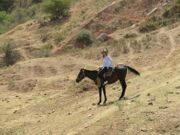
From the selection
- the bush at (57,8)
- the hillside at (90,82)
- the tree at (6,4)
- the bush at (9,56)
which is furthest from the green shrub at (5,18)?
the bush at (9,56)

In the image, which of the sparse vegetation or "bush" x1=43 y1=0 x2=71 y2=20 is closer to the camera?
the sparse vegetation

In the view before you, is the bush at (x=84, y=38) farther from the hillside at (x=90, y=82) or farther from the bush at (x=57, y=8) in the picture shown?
the bush at (x=57, y=8)

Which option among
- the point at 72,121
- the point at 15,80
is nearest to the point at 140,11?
the point at 15,80

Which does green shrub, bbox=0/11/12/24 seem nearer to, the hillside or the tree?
the tree

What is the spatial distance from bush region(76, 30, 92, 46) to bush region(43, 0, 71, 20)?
27.2 feet

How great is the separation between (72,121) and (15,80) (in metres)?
11.6

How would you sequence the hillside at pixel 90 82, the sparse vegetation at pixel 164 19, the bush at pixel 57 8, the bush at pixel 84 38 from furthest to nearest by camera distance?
the bush at pixel 57 8
the bush at pixel 84 38
the sparse vegetation at pixel 164 19
the hillside at pixel 90 82

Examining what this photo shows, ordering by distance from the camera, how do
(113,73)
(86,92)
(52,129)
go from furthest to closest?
(86,92) → (113,73) → (52,129)

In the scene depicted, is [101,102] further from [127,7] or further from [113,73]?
[127,7]

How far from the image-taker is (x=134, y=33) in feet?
96.4

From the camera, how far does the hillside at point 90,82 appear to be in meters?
12.6

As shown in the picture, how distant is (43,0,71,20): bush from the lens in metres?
39.2

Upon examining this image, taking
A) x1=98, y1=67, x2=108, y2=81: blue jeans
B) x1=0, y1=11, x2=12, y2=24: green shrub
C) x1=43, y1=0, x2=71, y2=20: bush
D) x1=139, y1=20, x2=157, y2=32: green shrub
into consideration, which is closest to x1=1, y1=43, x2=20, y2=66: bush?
x1=43, y1=0, x2=71, y2=20: bush

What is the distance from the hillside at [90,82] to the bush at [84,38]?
46 centimetres
